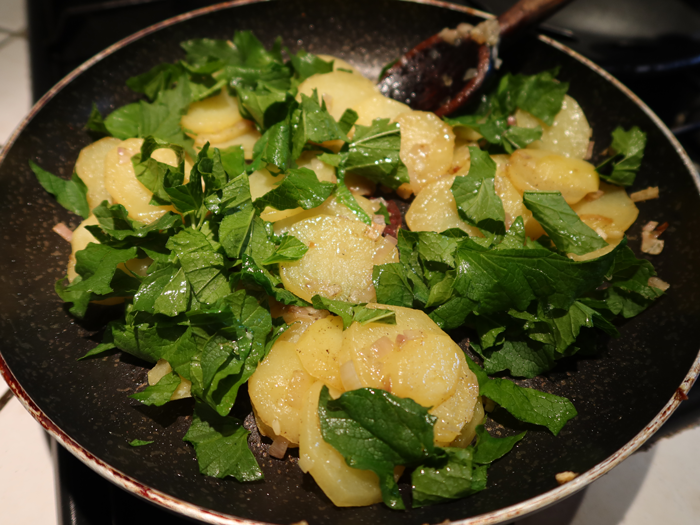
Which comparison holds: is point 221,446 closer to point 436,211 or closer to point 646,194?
point 436,211

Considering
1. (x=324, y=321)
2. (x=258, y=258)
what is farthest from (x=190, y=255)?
(x=324, y=321)

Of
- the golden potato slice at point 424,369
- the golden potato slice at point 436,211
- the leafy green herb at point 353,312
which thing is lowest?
the golden potato slice at point 424,369

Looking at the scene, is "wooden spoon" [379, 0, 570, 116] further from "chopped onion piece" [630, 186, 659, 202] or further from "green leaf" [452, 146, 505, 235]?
"chopped onion piece" [630, 186, 659, 202]

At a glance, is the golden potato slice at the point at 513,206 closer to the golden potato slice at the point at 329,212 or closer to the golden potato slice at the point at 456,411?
the golden potato slice at the point at 329,212

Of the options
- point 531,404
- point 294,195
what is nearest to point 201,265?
point 294,195

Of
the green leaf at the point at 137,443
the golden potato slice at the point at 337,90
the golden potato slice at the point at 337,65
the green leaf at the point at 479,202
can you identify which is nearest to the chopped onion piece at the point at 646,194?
the green leaf at the point at 479,202

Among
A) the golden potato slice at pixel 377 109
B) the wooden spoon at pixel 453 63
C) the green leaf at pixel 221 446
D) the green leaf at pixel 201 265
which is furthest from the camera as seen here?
the wooden spoon at pixel 453 63

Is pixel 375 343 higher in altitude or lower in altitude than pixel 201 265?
lower

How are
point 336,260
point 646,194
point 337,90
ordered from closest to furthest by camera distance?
point 336,260
point 646,194
point 337,90
